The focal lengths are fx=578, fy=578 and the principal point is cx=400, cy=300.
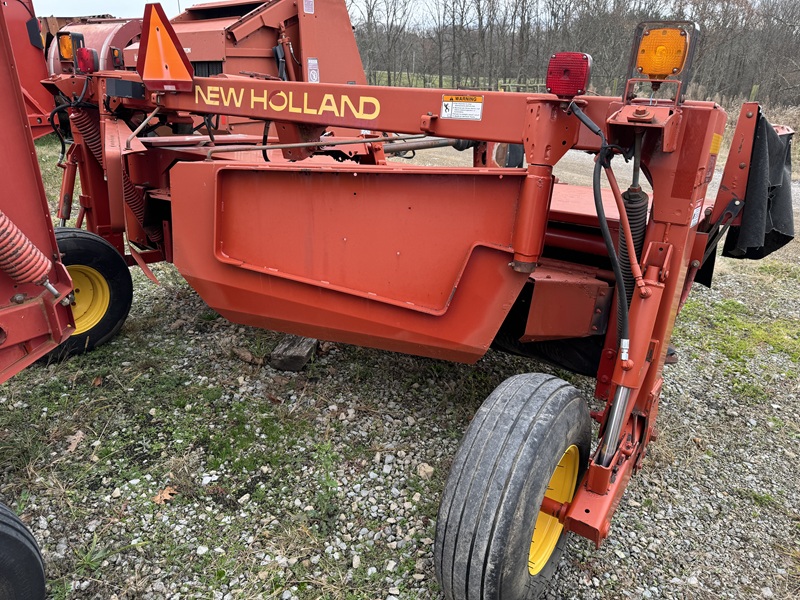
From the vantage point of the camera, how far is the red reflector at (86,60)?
3.61m

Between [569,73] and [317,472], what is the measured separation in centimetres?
206

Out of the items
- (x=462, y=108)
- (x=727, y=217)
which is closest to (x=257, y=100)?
(x=462, y=108)

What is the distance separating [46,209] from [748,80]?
23354 millimetres

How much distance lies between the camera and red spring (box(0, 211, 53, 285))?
1.86 metres

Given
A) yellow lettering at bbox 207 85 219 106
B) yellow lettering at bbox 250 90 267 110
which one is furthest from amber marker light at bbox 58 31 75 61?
yellow lettering at bbox 250 90 267 110

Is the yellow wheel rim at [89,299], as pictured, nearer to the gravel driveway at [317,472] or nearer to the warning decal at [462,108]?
the gravel driveway at [317,472]

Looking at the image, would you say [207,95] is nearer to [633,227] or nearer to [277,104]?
[277,104]

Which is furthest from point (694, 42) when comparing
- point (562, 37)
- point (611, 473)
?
point (562, 37)

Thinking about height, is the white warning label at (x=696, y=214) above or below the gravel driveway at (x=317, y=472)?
above

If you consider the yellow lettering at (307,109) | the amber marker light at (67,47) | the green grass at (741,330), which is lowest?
the green grass at (741,330)

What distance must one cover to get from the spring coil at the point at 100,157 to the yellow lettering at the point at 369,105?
186cm

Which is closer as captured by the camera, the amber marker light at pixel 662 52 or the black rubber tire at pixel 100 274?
the amber marker light at pixel 662 52

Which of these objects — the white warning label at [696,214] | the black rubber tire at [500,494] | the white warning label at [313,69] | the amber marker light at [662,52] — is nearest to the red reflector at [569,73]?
the amber marker light at [662,52]

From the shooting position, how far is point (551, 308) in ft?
8.43
